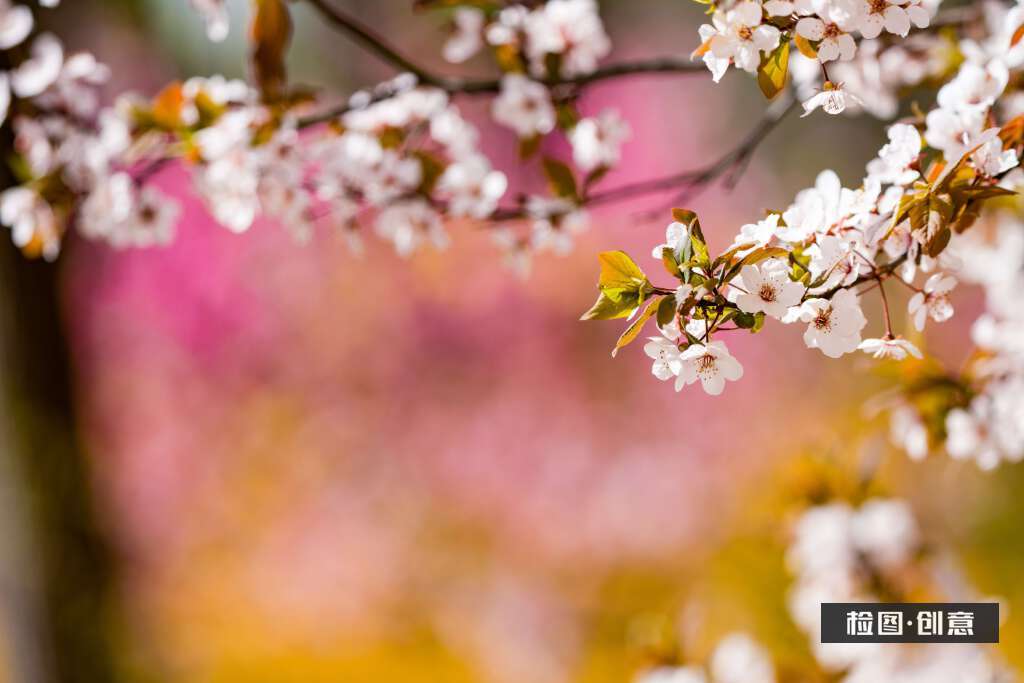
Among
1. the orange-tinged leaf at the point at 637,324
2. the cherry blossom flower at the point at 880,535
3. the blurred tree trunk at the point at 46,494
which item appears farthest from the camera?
the blurred tree trunk at the point at 46,494

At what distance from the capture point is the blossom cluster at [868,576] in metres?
0.85

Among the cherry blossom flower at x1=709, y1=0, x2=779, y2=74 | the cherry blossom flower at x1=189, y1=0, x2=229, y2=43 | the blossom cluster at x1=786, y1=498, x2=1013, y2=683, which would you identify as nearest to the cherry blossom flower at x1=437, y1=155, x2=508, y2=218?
the cherry blossom flower at x1=189, y1=0, x2=229, y2=43

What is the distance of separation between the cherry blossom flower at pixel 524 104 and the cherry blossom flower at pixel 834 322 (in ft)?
1.30

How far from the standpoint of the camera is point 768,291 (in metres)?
0.44

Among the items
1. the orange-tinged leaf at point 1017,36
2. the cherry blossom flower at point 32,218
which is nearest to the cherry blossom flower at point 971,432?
the orange-tinged leaf at point 1017,36

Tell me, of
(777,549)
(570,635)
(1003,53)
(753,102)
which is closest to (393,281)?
(570,635)

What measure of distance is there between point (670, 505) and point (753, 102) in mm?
4121

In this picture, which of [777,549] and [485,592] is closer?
[777,549]

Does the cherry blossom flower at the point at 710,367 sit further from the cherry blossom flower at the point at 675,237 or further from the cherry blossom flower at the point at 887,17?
the cherry blossom flower at the point at 887,17

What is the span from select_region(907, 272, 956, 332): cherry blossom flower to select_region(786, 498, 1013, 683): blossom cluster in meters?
0.45

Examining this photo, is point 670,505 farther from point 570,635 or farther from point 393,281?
point 393,281

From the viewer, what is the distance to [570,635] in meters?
2.65

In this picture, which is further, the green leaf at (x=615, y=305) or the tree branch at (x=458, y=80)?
the tree branch at (x=458, y=80)

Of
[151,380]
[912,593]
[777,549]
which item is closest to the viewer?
[912,593]
